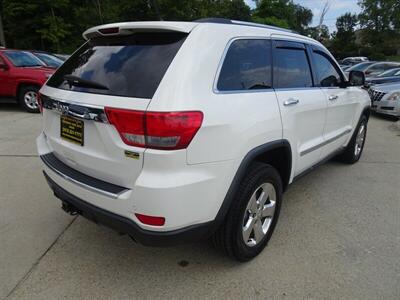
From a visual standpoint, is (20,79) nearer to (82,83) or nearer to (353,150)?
(82,83)

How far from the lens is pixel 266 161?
2.79 m

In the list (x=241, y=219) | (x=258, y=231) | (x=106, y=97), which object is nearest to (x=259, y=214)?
(x=258, y=231)

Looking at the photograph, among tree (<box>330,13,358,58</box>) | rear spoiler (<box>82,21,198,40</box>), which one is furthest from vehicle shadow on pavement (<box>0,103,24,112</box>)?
tree (<box>330,13,358,58</box>)

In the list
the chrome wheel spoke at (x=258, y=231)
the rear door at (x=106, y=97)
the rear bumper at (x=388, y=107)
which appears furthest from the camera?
the rear bumper at (x=388, y=107)

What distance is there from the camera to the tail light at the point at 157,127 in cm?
187

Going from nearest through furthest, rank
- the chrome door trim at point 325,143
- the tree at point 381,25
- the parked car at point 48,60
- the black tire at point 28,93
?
the chrome door trim at point 325,143 → the black tire at point 28,93 → the parked car at point 48,60 → the tree at point 381,25

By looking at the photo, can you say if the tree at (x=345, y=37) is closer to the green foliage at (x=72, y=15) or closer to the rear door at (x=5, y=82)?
the green foliage at (x=72, y=15)

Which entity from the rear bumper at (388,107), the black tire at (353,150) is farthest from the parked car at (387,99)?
the black tire at (353,150)

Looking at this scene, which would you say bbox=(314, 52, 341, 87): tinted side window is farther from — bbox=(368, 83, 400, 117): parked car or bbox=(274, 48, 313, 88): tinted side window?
bbox=(368, 83, 400, 117): parked car

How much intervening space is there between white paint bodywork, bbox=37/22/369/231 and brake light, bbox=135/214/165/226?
0.03 meters

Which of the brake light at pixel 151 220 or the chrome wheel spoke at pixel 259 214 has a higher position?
the brake light at pixel 151 220

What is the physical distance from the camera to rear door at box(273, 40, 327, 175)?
279 cm

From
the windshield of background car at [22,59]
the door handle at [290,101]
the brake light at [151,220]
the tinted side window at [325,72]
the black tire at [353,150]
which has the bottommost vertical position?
the black tire at [353,150]

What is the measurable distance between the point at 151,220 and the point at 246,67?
1320 mm
